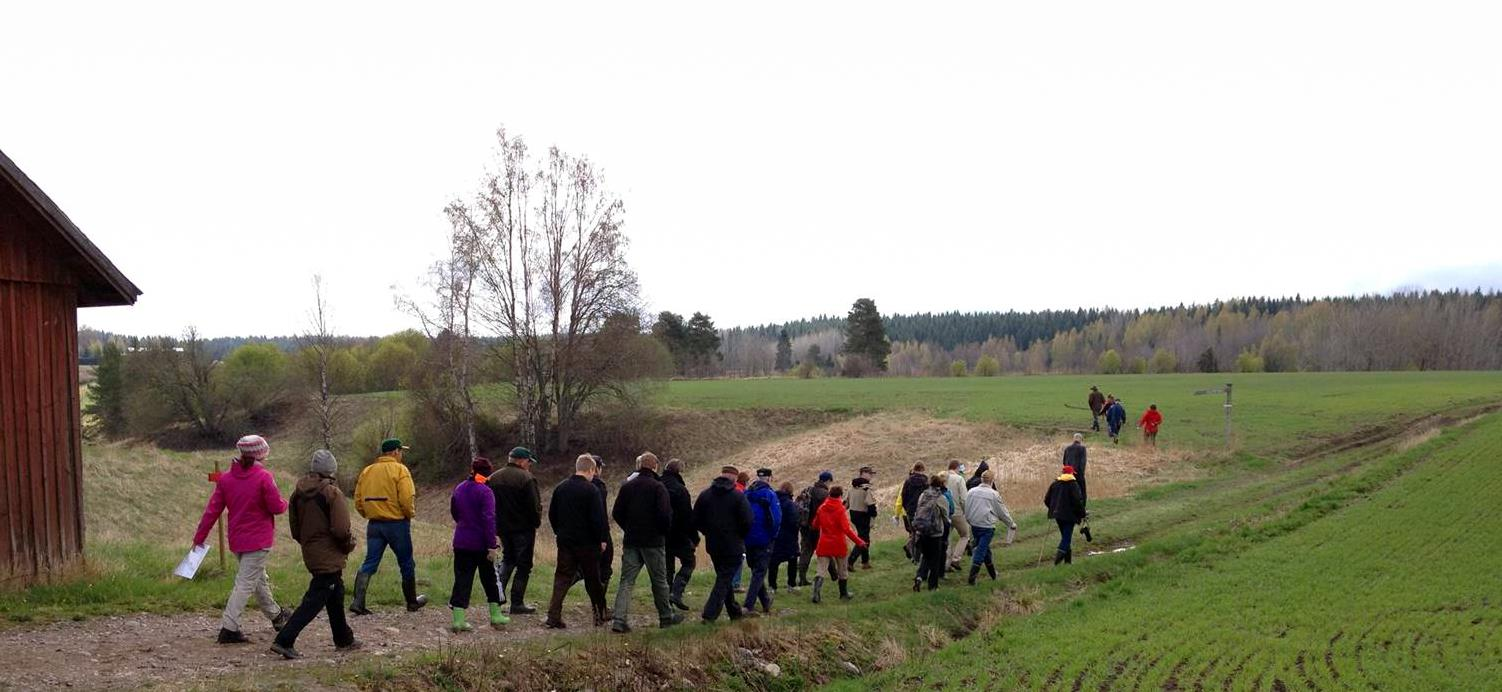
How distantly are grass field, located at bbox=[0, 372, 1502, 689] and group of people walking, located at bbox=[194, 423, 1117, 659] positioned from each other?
65cm

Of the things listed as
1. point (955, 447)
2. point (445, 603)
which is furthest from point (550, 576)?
point (955, 447)

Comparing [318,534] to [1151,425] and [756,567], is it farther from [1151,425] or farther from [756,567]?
[1151,425]

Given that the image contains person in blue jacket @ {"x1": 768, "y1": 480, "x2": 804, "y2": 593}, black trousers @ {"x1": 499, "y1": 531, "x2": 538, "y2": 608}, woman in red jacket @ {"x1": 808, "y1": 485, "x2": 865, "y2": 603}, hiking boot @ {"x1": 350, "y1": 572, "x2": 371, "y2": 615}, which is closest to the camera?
hiking boot @ {"x1": 350, "y1": 572, "x2": 371, "y2": 615}

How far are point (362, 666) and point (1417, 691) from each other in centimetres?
1066

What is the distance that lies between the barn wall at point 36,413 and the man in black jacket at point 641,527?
6.69 meters

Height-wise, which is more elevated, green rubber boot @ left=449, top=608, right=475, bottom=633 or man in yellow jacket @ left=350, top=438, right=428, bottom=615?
man in yellow jacket @ left=350, top=438, right=428, bottom=615

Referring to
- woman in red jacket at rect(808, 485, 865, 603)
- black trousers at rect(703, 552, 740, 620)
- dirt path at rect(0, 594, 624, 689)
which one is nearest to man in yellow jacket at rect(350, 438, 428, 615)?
dirt path at rect(0, 594, 624, 689)

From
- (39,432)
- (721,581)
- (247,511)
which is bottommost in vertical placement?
(721,581)

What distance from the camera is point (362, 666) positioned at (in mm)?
8914

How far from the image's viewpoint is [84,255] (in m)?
12.0

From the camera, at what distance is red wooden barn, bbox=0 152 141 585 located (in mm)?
11141

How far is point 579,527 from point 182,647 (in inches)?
155

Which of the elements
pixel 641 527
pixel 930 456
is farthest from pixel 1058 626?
pixel 930 456

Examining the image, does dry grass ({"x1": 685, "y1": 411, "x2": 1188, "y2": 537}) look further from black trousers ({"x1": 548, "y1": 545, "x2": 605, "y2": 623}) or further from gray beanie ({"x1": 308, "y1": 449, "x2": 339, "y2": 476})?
gray beanie ({"x1": 308, "y1": 449, "x2": 339, "y2": 476})
